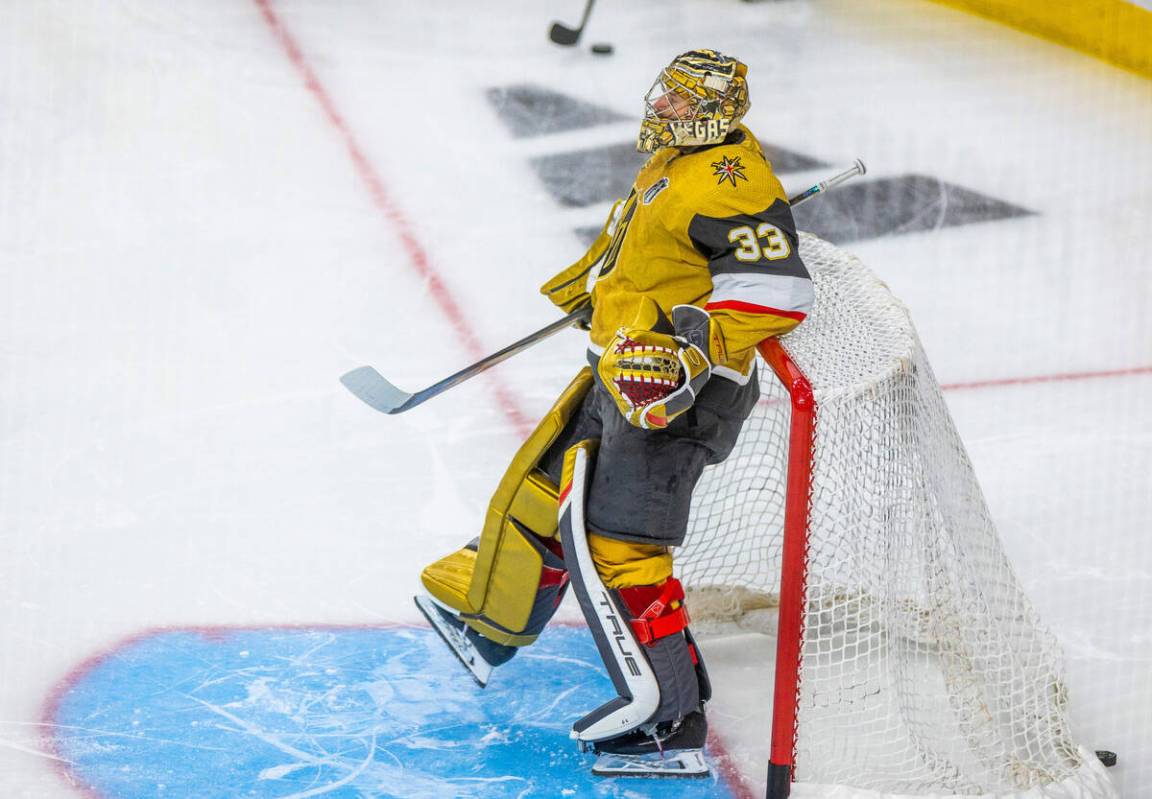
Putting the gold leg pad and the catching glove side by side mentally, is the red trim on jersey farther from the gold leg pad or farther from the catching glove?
the gold leg pad

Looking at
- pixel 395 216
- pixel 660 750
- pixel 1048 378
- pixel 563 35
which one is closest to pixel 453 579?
pixel 660 750

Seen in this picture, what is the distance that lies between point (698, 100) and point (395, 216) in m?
2.21

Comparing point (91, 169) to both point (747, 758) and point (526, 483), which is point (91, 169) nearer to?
point (526, 483)

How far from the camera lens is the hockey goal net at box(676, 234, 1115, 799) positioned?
2.36 m

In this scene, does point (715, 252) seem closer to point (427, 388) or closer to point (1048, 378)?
point (427, 388)

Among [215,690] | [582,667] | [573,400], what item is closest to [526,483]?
[573,400]

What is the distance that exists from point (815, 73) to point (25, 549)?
11.0 ft

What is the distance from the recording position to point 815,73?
549 centimetres

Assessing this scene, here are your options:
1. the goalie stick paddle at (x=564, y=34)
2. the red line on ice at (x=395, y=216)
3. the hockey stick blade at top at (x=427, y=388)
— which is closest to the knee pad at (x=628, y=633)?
the hockey stick blade at top at (x=427, y=388)

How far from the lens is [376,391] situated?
9.20 feet

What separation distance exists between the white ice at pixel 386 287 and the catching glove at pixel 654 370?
67cm

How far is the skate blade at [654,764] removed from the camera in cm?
250

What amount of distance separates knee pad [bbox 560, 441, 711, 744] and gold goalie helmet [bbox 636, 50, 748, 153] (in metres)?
0.48

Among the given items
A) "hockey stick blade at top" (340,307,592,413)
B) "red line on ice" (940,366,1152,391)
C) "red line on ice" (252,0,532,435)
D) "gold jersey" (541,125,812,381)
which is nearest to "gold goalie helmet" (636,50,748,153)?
"gold jersey" (541,125,812,381)
